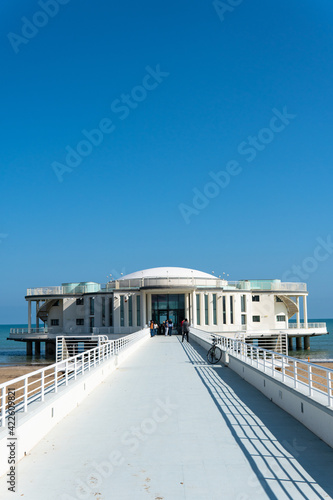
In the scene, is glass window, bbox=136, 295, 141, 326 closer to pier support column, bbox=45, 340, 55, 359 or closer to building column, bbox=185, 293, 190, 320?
building column, bbox=185, 293, 190, 320

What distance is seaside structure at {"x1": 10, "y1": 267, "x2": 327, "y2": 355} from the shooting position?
50.1 m

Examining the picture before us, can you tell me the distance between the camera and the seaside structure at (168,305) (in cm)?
5009

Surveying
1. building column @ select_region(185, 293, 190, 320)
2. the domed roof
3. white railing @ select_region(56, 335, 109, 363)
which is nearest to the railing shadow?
white railing @ select_region(56, 335, 109, 363)

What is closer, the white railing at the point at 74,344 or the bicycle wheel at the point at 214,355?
the bicycle wheel at the point at 214,355

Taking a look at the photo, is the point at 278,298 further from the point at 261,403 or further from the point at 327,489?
the point at 327,489

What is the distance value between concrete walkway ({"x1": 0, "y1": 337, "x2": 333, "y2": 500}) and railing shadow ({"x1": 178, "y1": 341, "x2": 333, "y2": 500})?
0.01 meters

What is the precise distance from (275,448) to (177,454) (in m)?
1.56

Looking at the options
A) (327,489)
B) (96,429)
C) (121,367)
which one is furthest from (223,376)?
(327,489)

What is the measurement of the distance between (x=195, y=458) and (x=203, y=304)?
142 ft

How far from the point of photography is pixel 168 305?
51.1 m

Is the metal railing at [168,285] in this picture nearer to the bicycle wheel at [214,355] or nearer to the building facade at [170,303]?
the building facade at [170,303]

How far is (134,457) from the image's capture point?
24.0ft

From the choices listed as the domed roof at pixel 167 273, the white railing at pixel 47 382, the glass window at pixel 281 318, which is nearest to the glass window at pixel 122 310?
the domed roof at pixel 167 273

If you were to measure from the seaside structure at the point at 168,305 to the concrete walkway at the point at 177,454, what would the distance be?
33450 millimetres
